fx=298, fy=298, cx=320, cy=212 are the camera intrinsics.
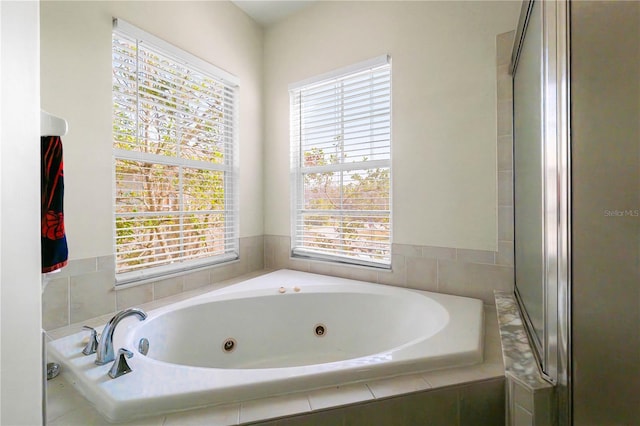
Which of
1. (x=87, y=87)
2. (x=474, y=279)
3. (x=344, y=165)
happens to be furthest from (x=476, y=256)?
(x=87, y=87)

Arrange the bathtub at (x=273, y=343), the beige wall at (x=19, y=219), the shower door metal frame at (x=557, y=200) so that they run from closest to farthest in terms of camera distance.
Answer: the beige wall at (x=19, y=219)
the shower door metal frame at (x=557, y=200)
the bathtub at (x=273, y=343)

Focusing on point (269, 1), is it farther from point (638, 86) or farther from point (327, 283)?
point (638, 86)

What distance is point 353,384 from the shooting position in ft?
3.35

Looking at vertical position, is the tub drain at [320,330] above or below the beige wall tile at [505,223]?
below

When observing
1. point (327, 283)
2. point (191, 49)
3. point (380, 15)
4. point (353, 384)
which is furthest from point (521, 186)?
point (191, 49)

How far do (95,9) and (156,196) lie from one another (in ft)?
3.37

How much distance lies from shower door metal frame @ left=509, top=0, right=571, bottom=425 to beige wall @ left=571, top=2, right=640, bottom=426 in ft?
0.06

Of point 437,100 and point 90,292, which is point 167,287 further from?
point 437,100

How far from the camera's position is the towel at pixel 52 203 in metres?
0.68

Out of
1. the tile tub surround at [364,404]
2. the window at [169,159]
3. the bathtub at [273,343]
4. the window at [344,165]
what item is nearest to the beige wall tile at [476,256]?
the bathtub at [273,343]

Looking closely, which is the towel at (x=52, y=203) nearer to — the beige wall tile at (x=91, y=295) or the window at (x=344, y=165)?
the beige wall tile at (x=91, y=295)

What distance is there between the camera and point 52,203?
726 mm

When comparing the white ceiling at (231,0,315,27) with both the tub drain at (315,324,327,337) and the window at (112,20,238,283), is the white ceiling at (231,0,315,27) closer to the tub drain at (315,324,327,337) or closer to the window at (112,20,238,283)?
the window at (112,20,238,283)

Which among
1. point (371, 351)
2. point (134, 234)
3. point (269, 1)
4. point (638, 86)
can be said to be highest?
point (269, 1)
